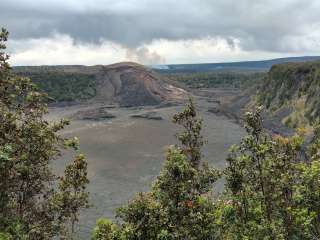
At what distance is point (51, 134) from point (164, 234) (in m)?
7.82

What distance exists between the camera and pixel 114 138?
14638 cm

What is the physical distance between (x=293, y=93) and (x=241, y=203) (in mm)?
136462

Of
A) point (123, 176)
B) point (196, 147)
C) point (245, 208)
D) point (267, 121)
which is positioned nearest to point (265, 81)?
point (267, 121)

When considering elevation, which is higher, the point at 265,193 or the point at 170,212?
the point at 265,193

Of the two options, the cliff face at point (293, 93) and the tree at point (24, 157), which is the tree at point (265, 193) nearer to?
the tree at point (24, 157)

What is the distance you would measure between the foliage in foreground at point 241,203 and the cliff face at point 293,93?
96129mm

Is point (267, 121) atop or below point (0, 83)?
below

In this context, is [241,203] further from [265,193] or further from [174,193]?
[174,193]

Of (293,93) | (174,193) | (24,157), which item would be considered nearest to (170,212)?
(174,193)

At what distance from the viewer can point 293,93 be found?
512ft

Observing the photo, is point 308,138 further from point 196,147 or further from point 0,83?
point 0,83

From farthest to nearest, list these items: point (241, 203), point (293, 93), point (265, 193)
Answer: point (293, 93) → point (241, 203) → point (265, 193)

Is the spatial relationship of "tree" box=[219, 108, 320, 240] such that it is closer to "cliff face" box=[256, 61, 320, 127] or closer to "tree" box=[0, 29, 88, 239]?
"tree" box=[0, 29, 88, 239]

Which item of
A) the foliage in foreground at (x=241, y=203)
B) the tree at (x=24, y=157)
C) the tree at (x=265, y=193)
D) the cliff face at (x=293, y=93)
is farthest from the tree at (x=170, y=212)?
the cliff face at (x=293, y=93)
